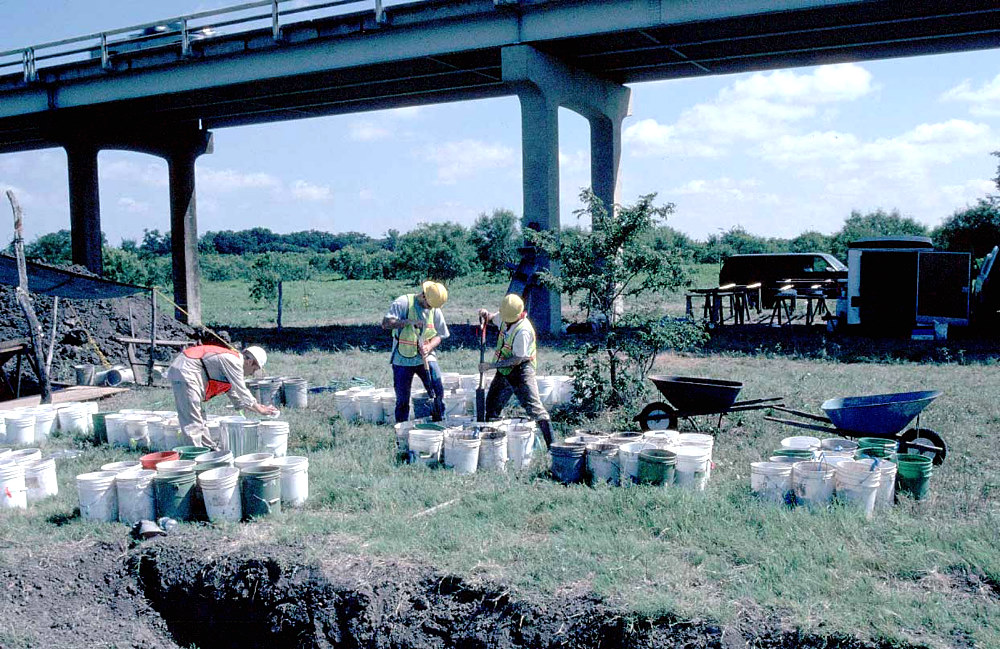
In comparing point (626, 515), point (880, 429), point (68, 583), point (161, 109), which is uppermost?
point (161, 109)

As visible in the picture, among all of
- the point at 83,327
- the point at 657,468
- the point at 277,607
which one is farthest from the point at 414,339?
the point at 83,327

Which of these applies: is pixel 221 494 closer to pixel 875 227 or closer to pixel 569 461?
pixel 569 461

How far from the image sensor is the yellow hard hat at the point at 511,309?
24.8 feet

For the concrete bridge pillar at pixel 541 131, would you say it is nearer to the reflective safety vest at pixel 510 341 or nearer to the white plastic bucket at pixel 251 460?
the reflective safety vest at pixel 510 341

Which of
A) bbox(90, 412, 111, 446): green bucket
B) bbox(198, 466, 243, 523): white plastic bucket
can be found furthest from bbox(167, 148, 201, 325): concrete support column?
bbox(198, 466, 243, 523): white plastic bucket

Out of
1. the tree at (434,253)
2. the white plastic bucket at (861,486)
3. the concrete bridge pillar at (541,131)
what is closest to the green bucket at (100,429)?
the white plastic bucket at (861,486)

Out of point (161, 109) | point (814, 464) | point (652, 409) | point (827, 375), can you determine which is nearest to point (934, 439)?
point (814, 464)

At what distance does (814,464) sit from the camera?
20.0 ft

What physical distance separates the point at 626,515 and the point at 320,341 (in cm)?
1405

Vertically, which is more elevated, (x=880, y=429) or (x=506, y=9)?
(x=506, y=9)

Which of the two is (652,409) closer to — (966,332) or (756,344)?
(756,344)

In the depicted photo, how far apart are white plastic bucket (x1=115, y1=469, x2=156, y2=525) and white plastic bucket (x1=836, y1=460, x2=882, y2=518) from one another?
17.8 ft

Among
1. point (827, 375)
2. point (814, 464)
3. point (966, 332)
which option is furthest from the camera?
point (966, 332)

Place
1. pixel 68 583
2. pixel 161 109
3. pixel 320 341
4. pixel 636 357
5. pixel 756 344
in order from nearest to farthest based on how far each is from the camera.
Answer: pixel 68 583 < pixel 636 357 < pixel 756 344 < pixel 320 341 < pixel 161 109
